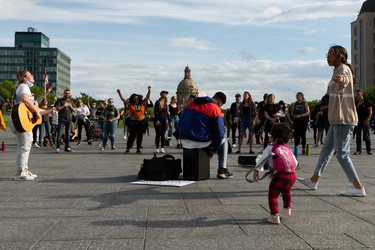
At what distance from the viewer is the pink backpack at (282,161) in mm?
5352

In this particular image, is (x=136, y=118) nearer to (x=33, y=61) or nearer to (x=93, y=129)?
(x=93, y=129)

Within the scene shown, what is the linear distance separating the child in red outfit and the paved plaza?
0.66 ft

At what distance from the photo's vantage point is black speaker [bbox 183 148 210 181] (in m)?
8.77

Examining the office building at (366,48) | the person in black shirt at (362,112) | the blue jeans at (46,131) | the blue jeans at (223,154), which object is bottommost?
the blue jeans at (223,154)

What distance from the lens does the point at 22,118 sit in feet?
28.1

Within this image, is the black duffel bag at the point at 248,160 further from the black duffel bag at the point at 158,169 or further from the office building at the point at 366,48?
the office building at the point at 366,48

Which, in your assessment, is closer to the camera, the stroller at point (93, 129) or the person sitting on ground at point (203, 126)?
the person sitting on ground at point (203, 126)

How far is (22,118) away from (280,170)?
16.5 feet

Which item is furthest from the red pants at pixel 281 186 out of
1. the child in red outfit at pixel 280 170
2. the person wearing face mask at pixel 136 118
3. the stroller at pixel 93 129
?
the stroller at pixel 93 129

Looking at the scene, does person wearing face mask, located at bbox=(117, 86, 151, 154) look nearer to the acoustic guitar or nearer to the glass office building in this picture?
the acoustic guitar

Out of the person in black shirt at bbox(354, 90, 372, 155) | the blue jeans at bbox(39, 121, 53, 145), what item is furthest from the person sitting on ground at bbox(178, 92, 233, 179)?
the blue jeans at bbox(39, 121, 53, 145)

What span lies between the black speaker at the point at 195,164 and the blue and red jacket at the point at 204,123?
22 cm

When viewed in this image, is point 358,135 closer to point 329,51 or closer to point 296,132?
point 296,132

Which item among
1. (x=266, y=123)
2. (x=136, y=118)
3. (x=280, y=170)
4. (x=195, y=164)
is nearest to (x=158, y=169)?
(x=195, y=164)
